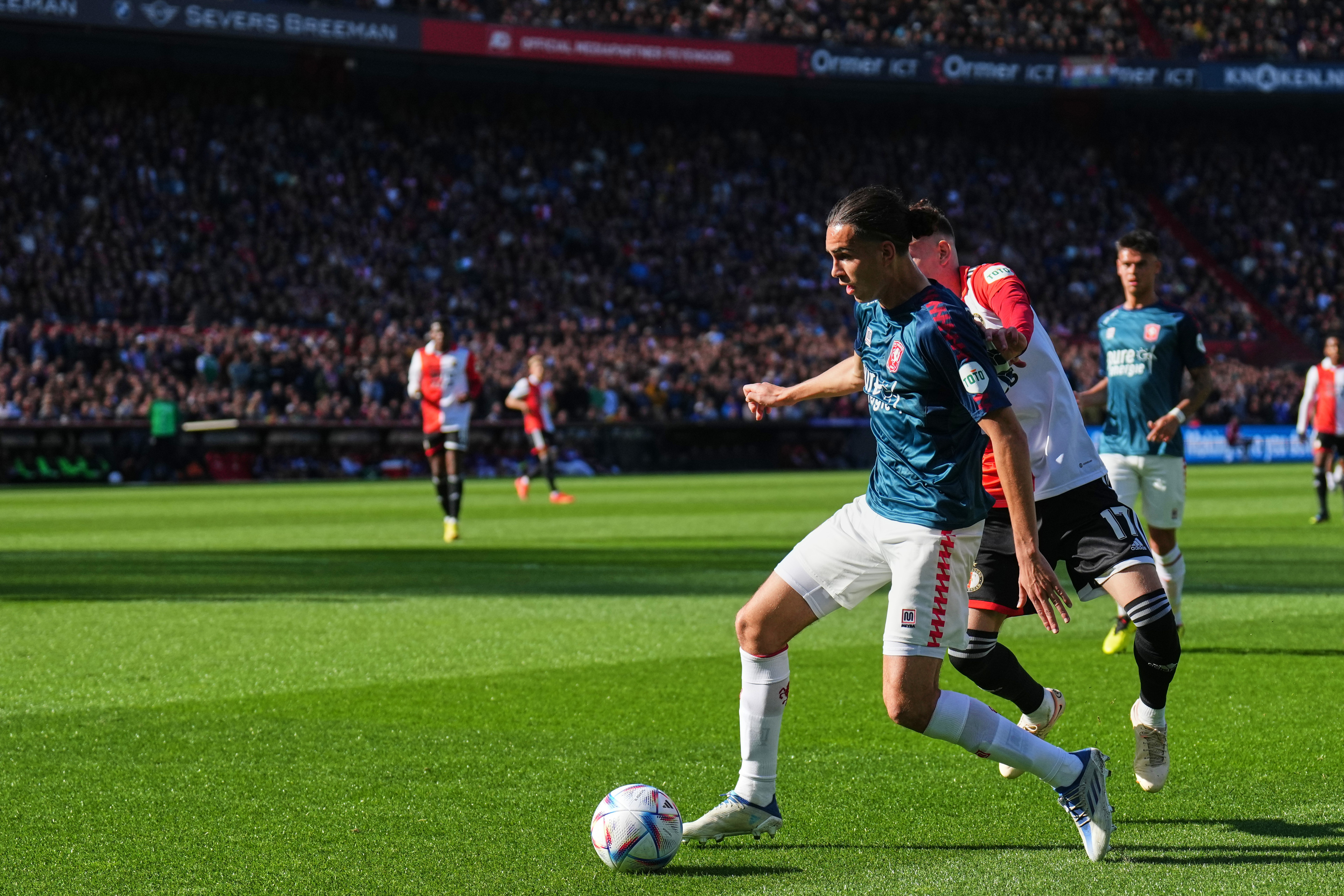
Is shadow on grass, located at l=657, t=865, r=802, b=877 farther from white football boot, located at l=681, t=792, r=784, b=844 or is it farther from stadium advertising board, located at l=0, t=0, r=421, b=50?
stadium advertising board, located at l=0, t=0, r=421, b=50

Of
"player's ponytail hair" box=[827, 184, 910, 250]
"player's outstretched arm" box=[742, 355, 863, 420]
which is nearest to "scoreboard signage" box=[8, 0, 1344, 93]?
"player's outstretched arm" box=[742, 355, 863, 420]

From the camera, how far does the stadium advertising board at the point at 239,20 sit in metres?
35.8

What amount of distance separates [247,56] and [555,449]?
16.9 m

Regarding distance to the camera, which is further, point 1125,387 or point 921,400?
point 1125,387

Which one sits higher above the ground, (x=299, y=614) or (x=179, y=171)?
(x=179, y=171)

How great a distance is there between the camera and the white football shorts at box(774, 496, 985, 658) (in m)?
4.39

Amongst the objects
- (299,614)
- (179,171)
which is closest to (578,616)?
(299,614)

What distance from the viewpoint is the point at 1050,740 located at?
623 cm

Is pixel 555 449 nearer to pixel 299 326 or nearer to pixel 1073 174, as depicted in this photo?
pixel 299 326

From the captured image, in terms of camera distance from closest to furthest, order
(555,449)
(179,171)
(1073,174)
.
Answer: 1. (555,449)
2. (179,171)
3. (1073,174)

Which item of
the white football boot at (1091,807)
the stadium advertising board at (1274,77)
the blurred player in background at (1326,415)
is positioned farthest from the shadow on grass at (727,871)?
the stadium advertising board at (1274,77)

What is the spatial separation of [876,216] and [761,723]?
1.56m

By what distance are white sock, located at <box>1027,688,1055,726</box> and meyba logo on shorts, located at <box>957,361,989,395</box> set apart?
1745mm

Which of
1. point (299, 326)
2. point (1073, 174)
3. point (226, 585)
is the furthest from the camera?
point (1073, 174)
